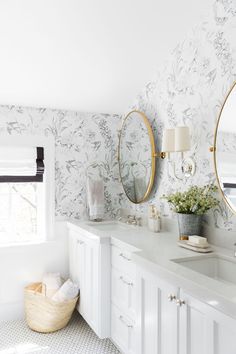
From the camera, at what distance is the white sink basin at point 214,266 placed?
1826 mm

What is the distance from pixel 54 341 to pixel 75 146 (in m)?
1.77

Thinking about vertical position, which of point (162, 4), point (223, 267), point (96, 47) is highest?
point (162, 4)

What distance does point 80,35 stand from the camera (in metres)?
2.43

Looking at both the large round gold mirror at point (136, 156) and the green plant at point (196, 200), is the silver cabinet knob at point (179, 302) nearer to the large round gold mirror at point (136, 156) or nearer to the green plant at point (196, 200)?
the green plant at point (196, 200)

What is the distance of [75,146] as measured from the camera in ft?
11.0

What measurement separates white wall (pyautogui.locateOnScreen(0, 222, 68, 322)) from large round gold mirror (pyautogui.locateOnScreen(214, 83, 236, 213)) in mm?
1761

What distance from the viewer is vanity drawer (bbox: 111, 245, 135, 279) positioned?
7.27 feet

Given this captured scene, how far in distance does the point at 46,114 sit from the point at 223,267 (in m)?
2.18

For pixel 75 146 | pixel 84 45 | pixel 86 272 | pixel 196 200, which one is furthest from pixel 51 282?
pixel 84 45

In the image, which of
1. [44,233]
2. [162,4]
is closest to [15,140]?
[44,233]

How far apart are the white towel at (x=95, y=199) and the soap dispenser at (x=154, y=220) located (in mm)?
650

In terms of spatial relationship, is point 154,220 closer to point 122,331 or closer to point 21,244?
point 122,331

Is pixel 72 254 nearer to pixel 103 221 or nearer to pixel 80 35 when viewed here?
pixel 103 221

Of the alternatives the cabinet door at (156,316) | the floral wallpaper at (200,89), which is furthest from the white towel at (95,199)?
the cabinet door at (156,316)
